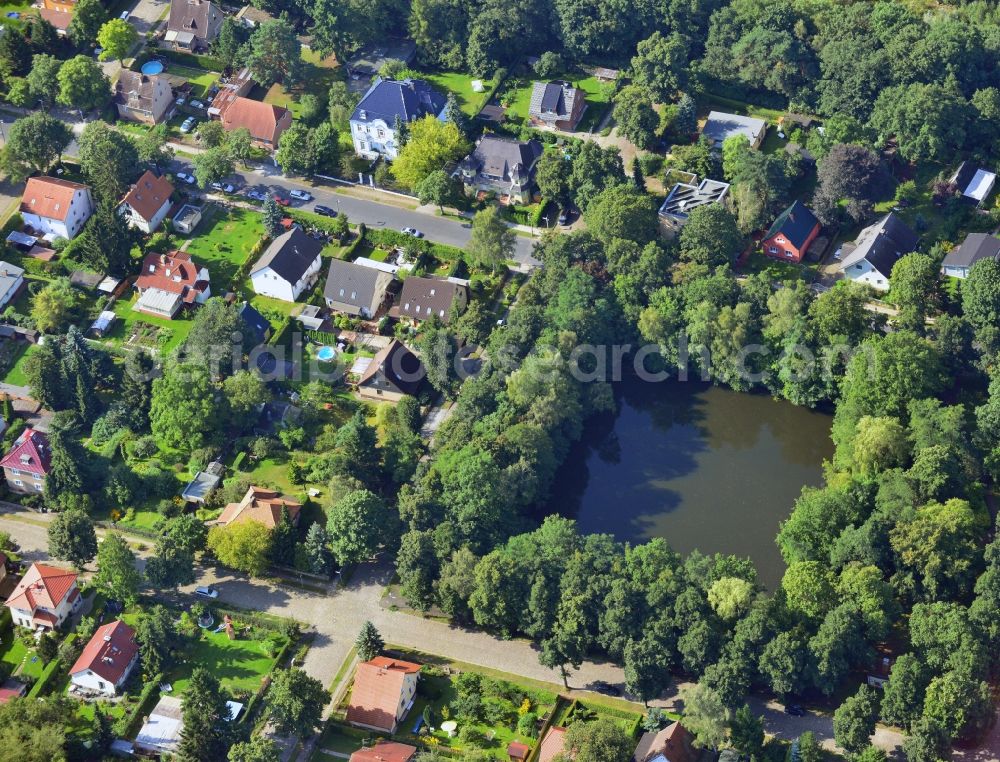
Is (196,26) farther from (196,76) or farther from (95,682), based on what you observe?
(95,682)

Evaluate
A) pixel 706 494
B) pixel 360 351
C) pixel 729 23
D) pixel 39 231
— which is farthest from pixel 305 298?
pixel 729 23

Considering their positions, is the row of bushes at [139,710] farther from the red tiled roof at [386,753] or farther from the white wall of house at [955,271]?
the white wall of house at [955,271]

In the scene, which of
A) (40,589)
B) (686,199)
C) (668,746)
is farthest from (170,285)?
(668,746)

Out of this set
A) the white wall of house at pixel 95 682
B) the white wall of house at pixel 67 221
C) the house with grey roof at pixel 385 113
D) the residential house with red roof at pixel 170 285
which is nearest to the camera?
the white wall of house at pixel 95 682

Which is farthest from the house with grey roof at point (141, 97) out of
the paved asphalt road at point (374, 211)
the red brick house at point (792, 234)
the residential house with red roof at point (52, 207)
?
the red brick house at point (792, 234)

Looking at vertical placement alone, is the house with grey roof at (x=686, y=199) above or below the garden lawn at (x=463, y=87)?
above

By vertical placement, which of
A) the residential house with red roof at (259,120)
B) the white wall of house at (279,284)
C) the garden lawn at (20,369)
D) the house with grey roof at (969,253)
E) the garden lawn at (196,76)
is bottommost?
the garden lawn at (20,369)

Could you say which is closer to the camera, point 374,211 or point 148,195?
point 148,195
